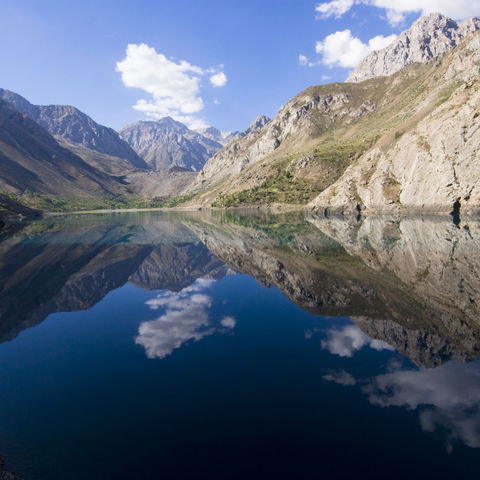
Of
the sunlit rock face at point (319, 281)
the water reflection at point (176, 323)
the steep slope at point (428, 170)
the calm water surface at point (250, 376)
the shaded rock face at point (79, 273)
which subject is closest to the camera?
the calm water surface at point (250, 376)

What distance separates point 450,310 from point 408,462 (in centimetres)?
1712

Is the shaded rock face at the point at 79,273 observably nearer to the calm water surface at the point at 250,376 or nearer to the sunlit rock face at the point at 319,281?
the sunlit rock face at the point at 319,281

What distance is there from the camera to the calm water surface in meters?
10.9

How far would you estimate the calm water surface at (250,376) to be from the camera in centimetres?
1091

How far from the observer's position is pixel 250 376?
16375 millimetres

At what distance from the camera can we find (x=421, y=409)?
13258 millimetres

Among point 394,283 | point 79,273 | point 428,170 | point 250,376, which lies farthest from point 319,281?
point 428,170

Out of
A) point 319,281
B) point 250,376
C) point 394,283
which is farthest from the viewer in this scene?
point 319,281

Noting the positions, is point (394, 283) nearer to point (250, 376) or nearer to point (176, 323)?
point (250, 376)

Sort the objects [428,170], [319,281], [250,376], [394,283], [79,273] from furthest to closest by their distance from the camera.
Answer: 1. [428,170]
2. [79,273]
3. [319,281]
4. [394,283]
5. [250,376]

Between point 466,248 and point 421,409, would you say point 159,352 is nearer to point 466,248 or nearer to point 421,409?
point 421,409

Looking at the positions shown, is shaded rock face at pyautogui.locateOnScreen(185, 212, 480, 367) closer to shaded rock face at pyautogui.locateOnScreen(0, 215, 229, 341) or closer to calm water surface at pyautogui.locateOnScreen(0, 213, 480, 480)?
calm water surface at pyautogui.locateOnScreen(0, 213, 480, 480)

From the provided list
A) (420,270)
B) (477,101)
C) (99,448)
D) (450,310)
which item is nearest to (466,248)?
(420,270)

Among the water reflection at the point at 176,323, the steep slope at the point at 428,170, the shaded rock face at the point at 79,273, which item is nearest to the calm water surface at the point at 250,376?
the water reflection at the point at 176,323
